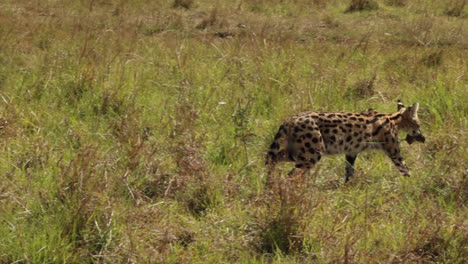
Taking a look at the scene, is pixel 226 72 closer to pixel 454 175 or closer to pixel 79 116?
pixel 79 116

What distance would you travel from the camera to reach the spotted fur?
20.5 ft

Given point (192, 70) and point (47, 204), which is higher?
point (47, 204)

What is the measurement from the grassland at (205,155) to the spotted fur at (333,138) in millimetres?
161

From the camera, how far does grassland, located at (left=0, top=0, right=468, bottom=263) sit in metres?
4.68

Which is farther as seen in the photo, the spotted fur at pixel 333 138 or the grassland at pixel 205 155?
the spotted fur at pixel 333 138

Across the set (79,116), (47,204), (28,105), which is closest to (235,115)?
(79,116)

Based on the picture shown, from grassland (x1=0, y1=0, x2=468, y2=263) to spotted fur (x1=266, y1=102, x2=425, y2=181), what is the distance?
0.16 m

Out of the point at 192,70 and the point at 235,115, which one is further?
the point at 192,70

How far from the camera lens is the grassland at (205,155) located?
4680 millimetres

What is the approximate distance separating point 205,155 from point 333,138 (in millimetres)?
1147

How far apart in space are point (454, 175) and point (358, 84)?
10.3 feet

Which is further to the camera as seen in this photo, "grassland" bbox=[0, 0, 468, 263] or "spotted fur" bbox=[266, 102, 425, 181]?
"spotted fur" bbox=[266, 102, 425, 181]

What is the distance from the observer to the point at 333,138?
21.1 ft

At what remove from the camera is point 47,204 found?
4.84 m
